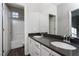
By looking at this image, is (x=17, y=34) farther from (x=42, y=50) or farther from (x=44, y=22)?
(x=42, y=50)

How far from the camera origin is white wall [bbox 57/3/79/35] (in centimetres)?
151

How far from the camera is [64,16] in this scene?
165 centimetres

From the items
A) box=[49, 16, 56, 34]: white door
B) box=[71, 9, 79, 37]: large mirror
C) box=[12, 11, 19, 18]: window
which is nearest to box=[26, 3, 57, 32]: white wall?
box=[49, 16, 56, 34]: white door

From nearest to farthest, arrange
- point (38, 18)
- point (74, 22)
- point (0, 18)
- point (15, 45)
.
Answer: point (74, 22)
point (0, 18)
point (38, 18)
point (15, 45)

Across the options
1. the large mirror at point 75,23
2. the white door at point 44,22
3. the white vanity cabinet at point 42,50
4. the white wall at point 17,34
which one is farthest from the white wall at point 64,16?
the white wall at point 17,34

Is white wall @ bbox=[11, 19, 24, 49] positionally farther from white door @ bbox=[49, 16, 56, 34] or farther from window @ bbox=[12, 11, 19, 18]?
white door @ bbox=[49, 16, 56, 34]

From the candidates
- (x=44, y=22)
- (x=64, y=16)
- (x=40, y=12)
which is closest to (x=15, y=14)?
(x=40, y=12)

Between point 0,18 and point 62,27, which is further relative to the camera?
point 0,18

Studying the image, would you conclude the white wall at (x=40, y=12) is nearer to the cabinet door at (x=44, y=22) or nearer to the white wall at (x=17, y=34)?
the cabinet door at (x=44, y=22)

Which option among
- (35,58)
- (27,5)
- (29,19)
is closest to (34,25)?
(29,19)

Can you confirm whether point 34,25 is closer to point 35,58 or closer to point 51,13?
point 51,13

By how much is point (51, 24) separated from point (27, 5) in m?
1.19

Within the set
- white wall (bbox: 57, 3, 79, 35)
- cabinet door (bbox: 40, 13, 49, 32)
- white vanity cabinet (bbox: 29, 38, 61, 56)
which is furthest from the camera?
cabinet door (bbox: 40, 13, 49, 32)

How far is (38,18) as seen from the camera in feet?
8.27
